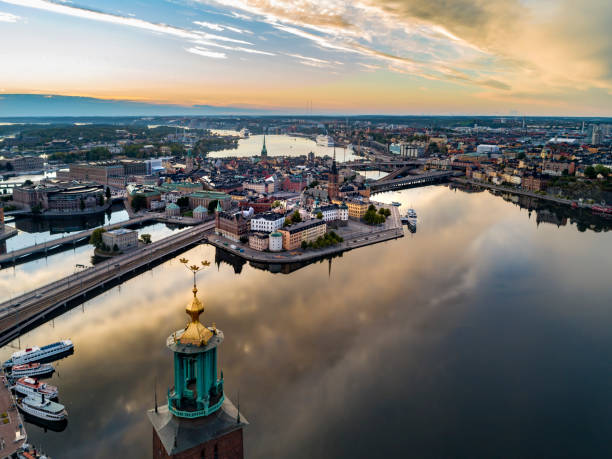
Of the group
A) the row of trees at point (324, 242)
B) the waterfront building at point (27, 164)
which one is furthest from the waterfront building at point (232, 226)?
the waterfront building at point (27, 164)

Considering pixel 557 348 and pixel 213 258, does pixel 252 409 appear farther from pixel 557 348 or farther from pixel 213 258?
pixel 213 258

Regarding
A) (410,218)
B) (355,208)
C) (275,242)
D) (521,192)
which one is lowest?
(275,242)

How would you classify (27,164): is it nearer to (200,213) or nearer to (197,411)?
(200,213)

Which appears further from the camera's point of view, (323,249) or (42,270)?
(323,249)

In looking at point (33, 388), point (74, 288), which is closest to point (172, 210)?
point (74, 288)

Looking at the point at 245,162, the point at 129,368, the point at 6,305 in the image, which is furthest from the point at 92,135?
the point at 129,368

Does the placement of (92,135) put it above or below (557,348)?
above

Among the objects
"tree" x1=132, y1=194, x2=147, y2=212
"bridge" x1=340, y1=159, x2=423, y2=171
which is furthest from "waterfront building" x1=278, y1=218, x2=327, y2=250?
"bridge" x1=340, y1=159, x2=423, y2=171
